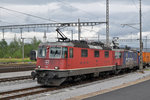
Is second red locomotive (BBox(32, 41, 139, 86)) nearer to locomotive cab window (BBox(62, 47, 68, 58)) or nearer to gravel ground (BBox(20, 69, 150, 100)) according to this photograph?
locomotive cab window (BBox(62, 47, 68, 58))

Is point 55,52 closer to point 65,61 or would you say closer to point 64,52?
point 64,52

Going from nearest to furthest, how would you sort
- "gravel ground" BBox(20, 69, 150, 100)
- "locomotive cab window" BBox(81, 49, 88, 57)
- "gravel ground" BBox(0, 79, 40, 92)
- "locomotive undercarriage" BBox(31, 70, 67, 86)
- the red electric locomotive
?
"gravel ground" BBox(20, 69, 150, 100) < "locomotive undercarriage" BBox(31, 70, 67, 86) < "gravel ground" BBox(0, 79, 40, 92) < the red electric locomotive < "locomotive cab window" BBox(81, 49, 88, 57)

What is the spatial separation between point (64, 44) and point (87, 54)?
3.35 m

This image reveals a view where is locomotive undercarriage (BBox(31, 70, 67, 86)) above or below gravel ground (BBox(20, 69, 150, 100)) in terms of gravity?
above

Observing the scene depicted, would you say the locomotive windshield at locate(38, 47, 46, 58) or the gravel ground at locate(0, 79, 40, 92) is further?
the locomotive windshield at locate(38, 47, 46, 58)

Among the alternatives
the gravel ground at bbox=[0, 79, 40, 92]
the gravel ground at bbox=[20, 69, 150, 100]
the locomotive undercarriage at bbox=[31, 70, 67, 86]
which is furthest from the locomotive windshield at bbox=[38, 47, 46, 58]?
the gravel ground at bbox=[20, 69, 150, 100]

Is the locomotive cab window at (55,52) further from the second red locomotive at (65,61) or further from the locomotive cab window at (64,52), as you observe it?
the locomotive cab window at (64,52)

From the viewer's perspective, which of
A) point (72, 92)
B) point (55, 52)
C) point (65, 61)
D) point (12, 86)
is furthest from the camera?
point (12, 86)

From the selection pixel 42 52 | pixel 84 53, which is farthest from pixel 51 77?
pixel 84 53

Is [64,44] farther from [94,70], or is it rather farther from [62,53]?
[94,70]

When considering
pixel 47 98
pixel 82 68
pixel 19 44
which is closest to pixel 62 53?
pixel 82 68

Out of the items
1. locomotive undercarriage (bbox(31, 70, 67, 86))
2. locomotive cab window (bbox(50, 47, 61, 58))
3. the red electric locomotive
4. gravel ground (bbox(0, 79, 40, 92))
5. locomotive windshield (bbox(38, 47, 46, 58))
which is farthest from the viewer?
locomotive windshield (bbox(38, 47, 46, 58))

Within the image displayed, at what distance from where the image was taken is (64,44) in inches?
636

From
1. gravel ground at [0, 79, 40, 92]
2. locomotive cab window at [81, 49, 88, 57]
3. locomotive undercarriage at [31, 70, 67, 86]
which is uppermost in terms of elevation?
locomotive cab window at [81, 49, 88, 57]
